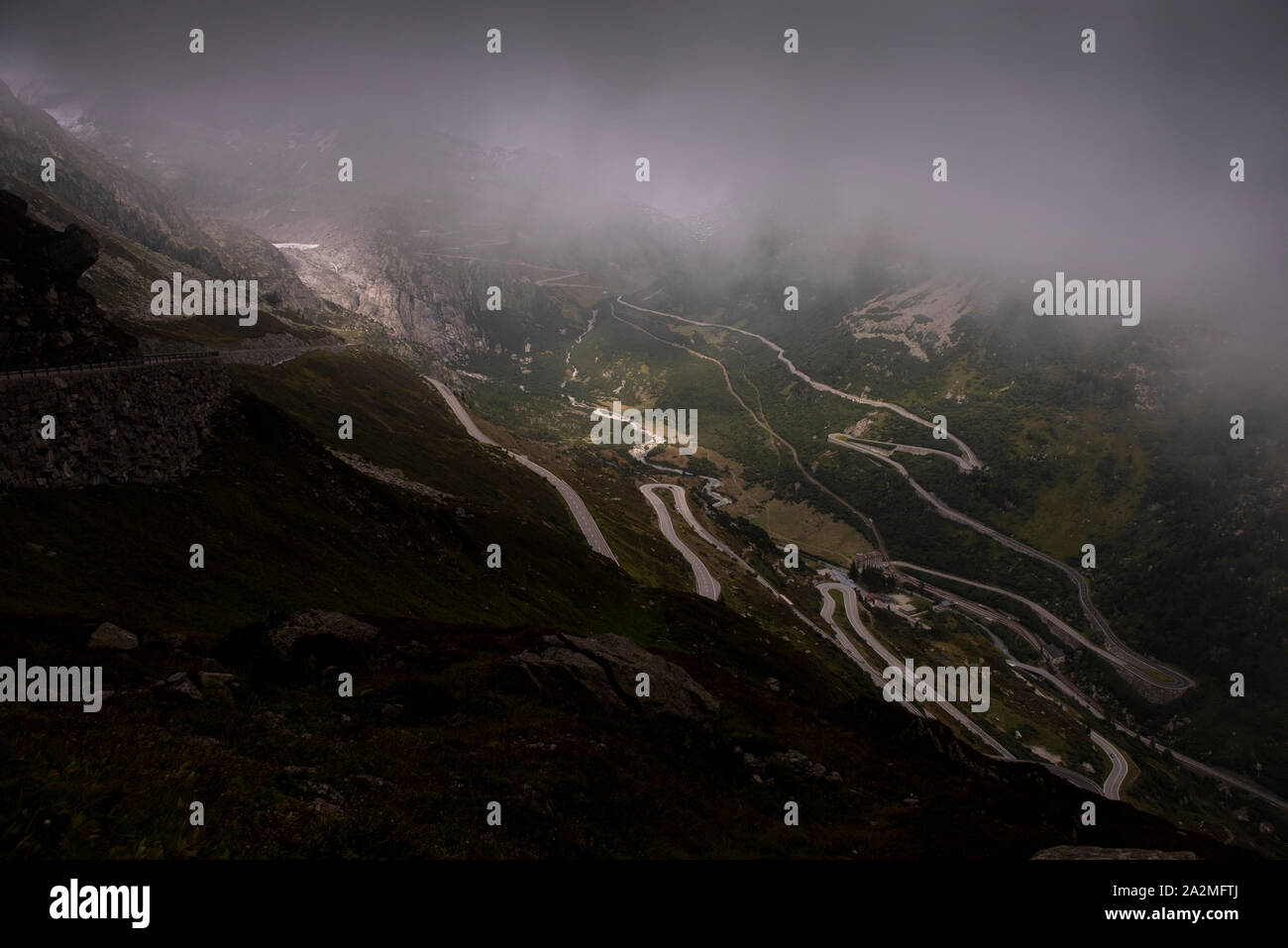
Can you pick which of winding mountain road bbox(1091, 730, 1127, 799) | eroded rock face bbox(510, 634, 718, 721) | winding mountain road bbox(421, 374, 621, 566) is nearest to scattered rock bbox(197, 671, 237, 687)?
eroded rock face bbox(510, 634, 718, 721)

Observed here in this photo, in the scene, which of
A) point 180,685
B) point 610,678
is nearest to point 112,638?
point 180,685

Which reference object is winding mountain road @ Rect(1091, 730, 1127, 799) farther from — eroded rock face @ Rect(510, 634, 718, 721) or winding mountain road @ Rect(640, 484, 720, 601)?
eroded rock face @ Rect(510, 634, 718, 721)

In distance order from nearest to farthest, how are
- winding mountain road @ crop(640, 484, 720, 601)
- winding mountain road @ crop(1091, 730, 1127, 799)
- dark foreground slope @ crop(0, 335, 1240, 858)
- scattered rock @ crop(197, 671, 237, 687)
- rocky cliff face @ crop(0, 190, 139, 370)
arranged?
dark foreground slope @ crop(0, 335, 1240, 858) → scattered rock @ crop(197, 671, 237, 687) → rocky cliff face @ crop(0, 190, 139, 370) → winding mountain road @ crop(640, 484, 720, 601) → winding mountain road @ crop(1091, 730, 1127, 799)

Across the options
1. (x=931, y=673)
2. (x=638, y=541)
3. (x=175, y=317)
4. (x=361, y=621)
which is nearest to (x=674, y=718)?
(x=361, y=621)

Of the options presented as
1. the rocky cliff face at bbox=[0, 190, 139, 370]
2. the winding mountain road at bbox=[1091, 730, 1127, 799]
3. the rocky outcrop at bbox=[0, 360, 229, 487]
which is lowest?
the winding mountain road at bbox=[1091, 730, 1127, 799]

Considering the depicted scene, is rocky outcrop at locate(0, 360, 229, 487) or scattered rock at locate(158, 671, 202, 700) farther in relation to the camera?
rocky outcrop at locate(0, 360, 229, 487)

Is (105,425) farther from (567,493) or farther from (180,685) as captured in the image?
(567,493)

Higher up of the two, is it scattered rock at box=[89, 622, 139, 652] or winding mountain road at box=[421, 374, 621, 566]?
winding mountain road at box=[421, 374, 621, 566]
